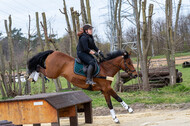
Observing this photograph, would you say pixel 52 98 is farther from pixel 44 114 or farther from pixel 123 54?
pixel 123 54

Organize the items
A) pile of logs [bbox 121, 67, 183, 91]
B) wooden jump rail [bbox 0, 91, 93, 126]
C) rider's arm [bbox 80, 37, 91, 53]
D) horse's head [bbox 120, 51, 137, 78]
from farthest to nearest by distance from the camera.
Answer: pile of logs [bbox 121, 67, 183, 91] → horse's head [bbox 120, 51, 137, 78] → rider's arm [bbox 80, 37, 91, 53] → wooden jump rail [bbox 0, 91, 93, 126]

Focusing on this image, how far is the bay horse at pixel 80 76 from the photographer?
25.1ft

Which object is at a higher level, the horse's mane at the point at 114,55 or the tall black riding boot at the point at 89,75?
the horse's mane at the point at 114,55

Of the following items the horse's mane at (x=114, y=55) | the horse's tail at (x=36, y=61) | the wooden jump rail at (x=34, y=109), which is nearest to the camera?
the wooden jump rail at (x=34, y=109)

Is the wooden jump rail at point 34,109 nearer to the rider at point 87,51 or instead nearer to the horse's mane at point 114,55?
the rider at point 87,51

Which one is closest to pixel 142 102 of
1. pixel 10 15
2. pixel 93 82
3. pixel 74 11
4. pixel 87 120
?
pixel 87 120

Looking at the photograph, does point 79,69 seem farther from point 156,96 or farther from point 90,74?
point 156,96

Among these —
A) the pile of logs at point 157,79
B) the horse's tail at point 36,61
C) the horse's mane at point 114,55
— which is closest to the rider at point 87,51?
the horse's mane at point 114,55

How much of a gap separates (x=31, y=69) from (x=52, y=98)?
1.64 meters

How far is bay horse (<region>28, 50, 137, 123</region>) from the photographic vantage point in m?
7.65

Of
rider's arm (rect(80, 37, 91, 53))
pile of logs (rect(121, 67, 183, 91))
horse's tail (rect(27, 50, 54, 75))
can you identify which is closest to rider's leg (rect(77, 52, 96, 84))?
rider's arm (rect(80, 37, 91, 53))

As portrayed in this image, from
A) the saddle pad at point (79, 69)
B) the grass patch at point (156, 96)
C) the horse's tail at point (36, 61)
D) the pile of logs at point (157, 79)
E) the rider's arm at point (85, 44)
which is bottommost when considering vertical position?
the grass patch at point (156, 96)

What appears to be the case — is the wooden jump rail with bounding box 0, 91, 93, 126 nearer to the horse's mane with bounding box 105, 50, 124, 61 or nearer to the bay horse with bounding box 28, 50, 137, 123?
the bay horse with bounding box 28, 50, 137, 123

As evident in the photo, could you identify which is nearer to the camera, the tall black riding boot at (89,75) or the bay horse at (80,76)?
the tall black riding boot at (89,75)
